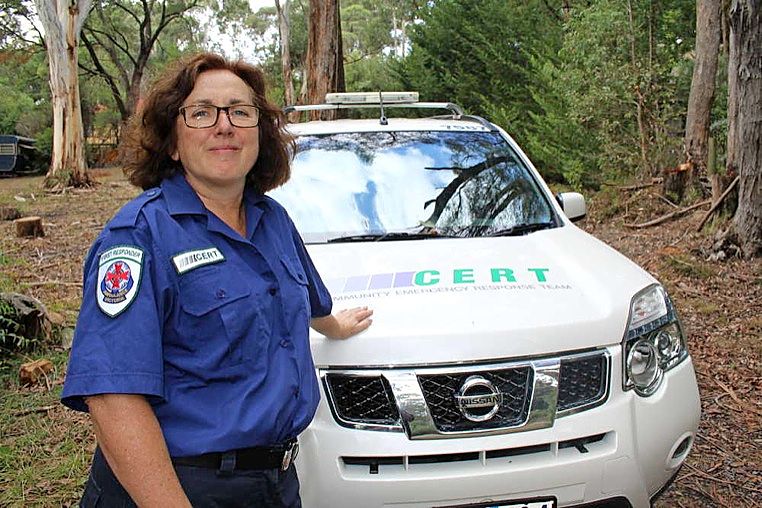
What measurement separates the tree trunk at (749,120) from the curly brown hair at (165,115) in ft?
19.4

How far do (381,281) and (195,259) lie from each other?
1.17m

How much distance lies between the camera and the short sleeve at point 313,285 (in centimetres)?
198

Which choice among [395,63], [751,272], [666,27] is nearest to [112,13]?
[395,63]

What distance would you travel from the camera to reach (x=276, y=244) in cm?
176

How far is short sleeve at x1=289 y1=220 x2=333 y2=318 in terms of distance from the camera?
1.98m

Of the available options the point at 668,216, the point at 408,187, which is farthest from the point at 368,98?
the point at 668,216

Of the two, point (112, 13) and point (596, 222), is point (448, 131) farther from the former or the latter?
point (112, 13)

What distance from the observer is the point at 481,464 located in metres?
2.14

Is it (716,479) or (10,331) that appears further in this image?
(10,331)

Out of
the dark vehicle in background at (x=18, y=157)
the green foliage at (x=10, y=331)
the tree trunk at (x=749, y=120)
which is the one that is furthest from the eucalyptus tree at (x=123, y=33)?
the tree trunk at (x=749, y=120)

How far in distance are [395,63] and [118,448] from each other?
66.5ft

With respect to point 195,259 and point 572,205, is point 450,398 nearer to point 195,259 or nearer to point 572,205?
point 195,259

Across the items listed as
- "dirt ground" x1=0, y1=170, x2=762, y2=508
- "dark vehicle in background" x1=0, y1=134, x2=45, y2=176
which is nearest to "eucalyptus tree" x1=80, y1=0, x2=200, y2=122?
"dark vehicle in background" x1=0, y1=134, x2=45, y2=176

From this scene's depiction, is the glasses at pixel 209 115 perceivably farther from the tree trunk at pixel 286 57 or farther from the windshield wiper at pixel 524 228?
the tree trunk at pixel 286 57
